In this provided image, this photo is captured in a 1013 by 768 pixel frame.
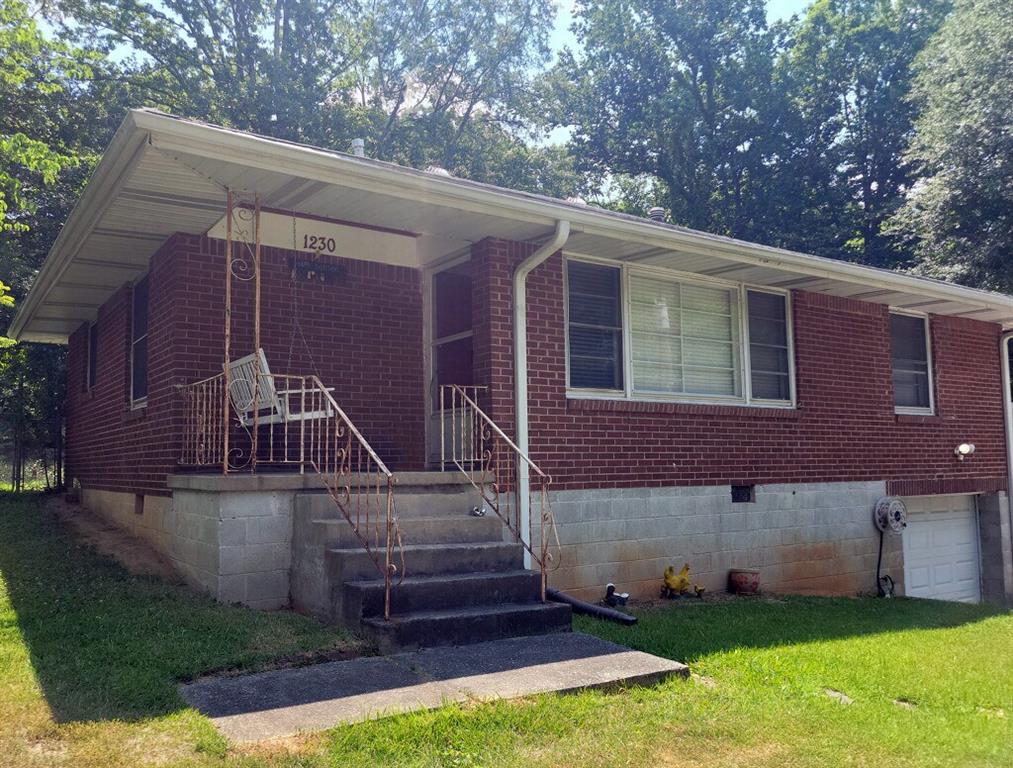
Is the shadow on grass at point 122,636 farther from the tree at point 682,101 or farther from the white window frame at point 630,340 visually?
the tree at point 682,101

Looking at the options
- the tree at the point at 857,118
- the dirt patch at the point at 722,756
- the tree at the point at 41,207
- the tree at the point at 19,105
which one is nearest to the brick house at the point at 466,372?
the tree at the point at 19,105

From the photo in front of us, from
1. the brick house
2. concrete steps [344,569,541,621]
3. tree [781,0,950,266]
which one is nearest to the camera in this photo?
concrete steps [344,569,541,621]

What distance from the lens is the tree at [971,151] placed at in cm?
1781

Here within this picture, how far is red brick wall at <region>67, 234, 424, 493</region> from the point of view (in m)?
7.58

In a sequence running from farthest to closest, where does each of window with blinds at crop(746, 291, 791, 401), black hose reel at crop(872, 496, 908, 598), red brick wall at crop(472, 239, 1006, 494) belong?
black hose reel at crop(872, 496, 908, 598)
window with blinds at crop(746, 291, 791, 401)
red brick wall at crop(472, 239, 1006, 494)

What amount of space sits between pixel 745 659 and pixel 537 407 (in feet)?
9.70

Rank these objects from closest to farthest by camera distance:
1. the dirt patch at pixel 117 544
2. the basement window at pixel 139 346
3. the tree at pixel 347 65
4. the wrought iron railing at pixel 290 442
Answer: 1. the wrought iron railing at pixel 290 442
2. the dirt patch at pixel 117 544
3. the basement window at pixel 139 346
4. the tree at pixel 347 65

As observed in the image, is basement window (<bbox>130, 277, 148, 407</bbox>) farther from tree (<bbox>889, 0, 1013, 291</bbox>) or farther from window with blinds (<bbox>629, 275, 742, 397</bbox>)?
tree (<bbox>889, 0, 1013, 291</bbox>)

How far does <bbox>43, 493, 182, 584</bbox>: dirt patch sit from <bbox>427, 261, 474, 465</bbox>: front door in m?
2.61

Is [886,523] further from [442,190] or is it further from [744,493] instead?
[442,190]

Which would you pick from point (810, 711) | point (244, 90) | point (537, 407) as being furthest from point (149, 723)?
point (244, 90)

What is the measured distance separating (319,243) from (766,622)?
511 centimetres

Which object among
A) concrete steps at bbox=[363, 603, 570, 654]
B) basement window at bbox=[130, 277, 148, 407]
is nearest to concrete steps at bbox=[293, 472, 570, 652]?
concrete steps at bbox=[363, 603, 570, 654]

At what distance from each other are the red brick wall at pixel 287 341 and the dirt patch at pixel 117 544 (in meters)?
0.52
